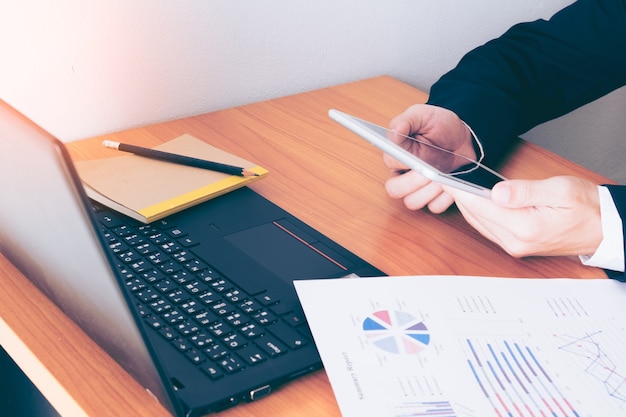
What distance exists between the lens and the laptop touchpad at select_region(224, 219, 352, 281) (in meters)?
0.71

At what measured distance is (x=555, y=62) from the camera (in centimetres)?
113

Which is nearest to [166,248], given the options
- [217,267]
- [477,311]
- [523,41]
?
[217,267]

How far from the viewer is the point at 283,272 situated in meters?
0.71

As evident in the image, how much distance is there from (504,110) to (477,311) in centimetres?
46

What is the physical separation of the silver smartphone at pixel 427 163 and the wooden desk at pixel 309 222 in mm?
62

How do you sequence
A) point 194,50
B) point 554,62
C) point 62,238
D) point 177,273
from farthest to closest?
point 554,62 → point 194,50 → point 177,273 → point 62,238

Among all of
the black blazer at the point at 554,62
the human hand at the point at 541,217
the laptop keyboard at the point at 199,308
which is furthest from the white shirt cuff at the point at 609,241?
the laptop keyboard at the point at 199,308

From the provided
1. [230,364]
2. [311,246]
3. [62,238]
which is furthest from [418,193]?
[62,238]

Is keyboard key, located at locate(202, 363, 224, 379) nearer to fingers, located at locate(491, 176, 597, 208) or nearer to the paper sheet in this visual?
the paper sheet

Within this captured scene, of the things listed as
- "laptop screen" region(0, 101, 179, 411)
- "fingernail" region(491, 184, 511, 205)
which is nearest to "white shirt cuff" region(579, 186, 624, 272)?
"fingernail" region(491, 184, 511, 205)

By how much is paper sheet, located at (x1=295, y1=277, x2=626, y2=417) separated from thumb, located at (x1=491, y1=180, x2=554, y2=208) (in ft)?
0.30

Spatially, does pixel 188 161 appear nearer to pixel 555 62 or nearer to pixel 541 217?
pixel 541 217

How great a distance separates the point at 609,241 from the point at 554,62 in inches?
17.2

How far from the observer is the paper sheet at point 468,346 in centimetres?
56
